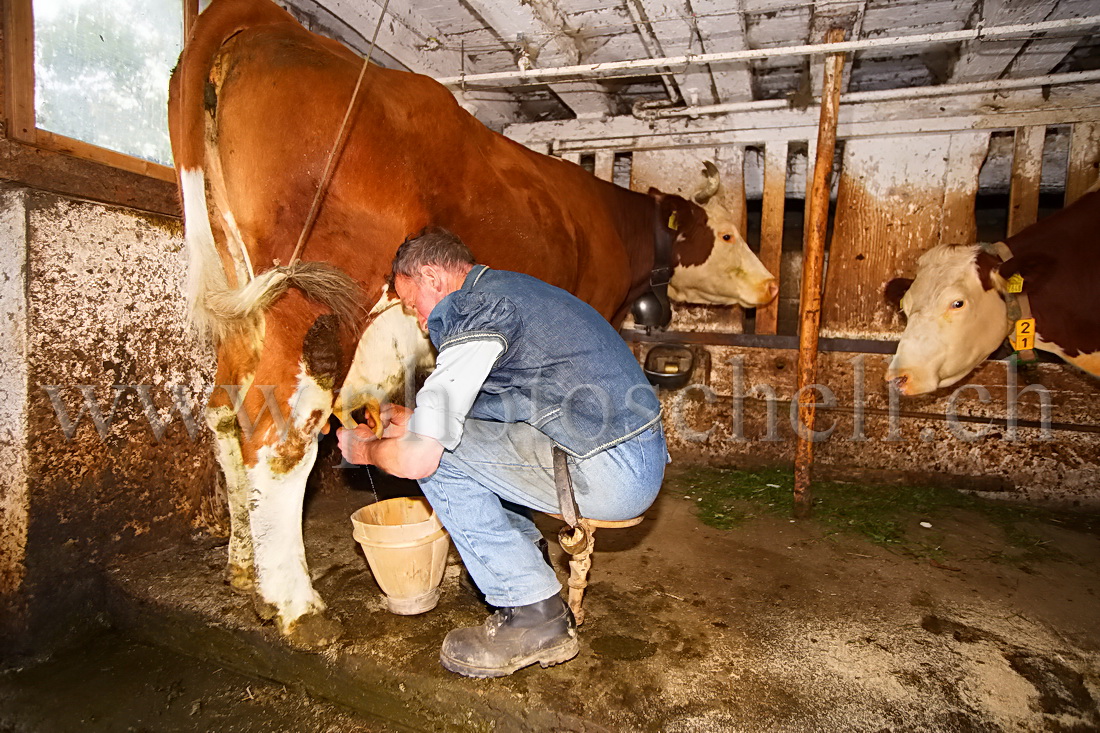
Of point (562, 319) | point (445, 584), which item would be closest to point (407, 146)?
point (562, 319)

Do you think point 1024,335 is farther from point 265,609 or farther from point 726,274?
point 265,609

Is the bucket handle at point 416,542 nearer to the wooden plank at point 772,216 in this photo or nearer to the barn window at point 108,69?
the barn window at point 108,69

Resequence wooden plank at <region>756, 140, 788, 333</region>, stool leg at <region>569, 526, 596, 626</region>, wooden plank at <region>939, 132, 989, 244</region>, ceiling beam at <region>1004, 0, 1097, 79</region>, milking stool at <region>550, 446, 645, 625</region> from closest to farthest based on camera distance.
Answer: milking stool at <region>550, 446, 645, 625</region>
stool leg at <region>569, 526, 596, 626</region>
ceiling beam at <region>1004, 0, 1097, 79</region>
wooden plank at <region>939, 132, 989, 244</region>
wooden plank at <region>756, 140, 788, 333</region>

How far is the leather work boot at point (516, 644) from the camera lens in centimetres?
195

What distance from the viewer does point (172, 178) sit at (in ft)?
9.71

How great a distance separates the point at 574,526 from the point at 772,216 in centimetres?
392

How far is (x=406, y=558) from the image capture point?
89.4 inches

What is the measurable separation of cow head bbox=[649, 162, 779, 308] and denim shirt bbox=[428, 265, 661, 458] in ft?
10.7

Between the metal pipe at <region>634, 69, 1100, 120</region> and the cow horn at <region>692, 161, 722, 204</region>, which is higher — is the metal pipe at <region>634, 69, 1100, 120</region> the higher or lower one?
the higher one

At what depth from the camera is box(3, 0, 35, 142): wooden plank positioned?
2336mm

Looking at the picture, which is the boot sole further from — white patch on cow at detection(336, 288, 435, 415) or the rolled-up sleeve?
white patch on cow at detection(336, 288, 435, 415)

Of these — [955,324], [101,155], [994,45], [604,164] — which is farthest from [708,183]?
[101,155]

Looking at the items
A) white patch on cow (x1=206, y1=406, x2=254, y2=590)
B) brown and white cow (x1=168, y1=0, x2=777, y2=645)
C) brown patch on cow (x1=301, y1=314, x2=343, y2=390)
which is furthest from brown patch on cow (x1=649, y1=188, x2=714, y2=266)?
white patch on cow (x1=206, y1=406, x2=254, y2=590)

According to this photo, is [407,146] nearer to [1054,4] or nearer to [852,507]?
[852,507]
